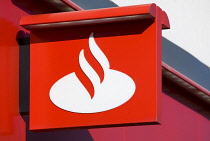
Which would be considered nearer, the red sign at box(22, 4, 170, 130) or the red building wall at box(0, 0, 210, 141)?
the red sign at box(22, 4, 170, 130)

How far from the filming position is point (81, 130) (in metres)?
6.51

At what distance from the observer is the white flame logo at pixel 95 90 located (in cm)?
546

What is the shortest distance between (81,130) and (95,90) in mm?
1010

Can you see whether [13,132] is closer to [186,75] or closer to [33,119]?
[33,119]

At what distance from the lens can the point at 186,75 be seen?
7.67 m

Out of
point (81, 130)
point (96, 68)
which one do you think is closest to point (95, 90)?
point (96, 68)

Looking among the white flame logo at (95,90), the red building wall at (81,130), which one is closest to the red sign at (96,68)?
the white flame logo at (95,90)

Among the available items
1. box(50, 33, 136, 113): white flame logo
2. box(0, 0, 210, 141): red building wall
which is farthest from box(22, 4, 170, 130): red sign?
box(0, 0, 210, 141): red building wall

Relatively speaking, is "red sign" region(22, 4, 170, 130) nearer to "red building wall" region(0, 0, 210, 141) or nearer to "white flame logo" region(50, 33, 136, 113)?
"white flame logo" region(50, 33, 136, 113)

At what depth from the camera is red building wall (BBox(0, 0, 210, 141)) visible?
5918 millimetres

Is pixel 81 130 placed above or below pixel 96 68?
below

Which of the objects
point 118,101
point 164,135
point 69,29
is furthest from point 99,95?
point 164,135

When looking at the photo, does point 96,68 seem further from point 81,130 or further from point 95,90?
point 81,130

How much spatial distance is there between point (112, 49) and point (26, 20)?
1.95ft
